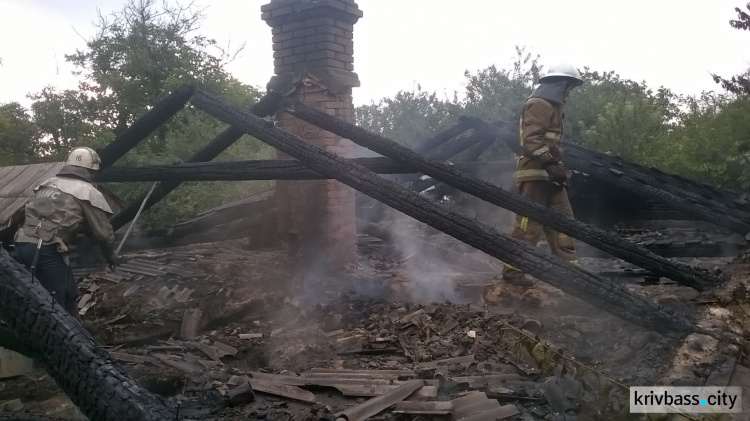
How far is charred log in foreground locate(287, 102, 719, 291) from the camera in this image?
15.1 ft

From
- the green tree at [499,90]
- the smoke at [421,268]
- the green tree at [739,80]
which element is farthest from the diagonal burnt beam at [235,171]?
the green tree at [499,90]

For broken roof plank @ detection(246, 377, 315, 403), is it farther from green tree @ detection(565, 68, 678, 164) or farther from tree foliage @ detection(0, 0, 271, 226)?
tree foliage @ detection(0, 0, 271, 226)

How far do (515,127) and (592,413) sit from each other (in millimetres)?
5310

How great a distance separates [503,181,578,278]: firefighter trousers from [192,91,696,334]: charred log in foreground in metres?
1.96

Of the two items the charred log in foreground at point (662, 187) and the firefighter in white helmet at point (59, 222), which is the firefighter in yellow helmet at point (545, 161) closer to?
the charred log in foreground at point (662, 187)

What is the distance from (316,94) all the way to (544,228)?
320cm

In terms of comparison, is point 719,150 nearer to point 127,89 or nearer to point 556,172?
point 556,172

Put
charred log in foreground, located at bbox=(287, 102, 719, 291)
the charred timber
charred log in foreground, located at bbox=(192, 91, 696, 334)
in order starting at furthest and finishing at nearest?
the charred timber
charred log in foreground, located at bbox=(287, 102, 719, 291)
charred log in foreground, located at bbox=(192, 91, 696, 334)

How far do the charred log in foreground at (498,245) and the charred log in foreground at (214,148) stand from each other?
132 centimetres

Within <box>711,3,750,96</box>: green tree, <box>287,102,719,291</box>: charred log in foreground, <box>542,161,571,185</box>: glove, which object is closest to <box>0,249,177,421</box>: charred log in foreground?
<box>287,102,719,291</box>: charred log in foreground

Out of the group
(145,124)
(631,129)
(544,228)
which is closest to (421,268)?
(544,228)

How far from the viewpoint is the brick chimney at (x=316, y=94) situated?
21.4 ft

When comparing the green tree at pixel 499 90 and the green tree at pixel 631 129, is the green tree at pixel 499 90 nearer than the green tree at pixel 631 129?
No

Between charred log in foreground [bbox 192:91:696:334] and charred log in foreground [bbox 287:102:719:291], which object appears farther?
charred log in foreground [bbox 287:102:719:291]
